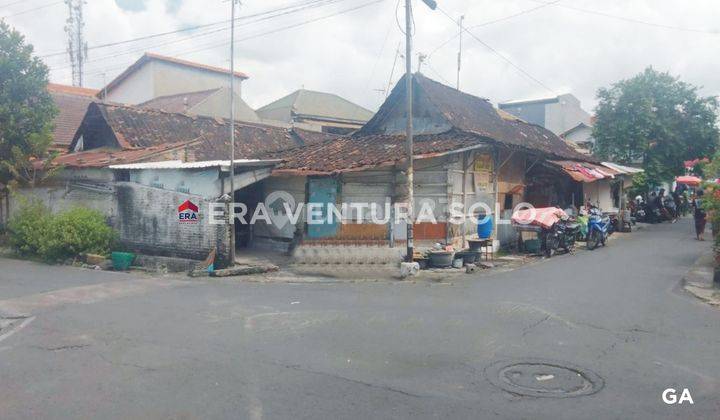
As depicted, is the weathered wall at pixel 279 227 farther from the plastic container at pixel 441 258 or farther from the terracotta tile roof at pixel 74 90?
the terracotta tile roof at pixel 74 90

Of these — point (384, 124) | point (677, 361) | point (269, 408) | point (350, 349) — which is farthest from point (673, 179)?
point (269, 408)

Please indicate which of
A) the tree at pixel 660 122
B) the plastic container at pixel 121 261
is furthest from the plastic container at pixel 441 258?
the tree at pixel 660 122

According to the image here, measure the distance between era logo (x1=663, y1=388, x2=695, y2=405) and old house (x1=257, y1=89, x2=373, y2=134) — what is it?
93.5 ft

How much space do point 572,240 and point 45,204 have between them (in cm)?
1776

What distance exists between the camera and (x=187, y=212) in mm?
14312

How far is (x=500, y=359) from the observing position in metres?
6.26

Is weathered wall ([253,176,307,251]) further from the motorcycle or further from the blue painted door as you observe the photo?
the motorcycle

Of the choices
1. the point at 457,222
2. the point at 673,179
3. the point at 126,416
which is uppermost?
the point at 673,179

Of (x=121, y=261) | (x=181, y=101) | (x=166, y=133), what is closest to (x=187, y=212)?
(x=121, y=261)

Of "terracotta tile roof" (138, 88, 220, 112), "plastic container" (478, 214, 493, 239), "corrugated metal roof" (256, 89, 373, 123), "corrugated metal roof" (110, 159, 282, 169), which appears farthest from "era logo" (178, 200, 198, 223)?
"corrugated metal roof" (256, 89, 373, 123)

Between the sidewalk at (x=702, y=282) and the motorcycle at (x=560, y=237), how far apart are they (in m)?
3.40

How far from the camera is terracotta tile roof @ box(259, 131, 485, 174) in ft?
45.3

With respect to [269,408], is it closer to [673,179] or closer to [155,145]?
[155,145]

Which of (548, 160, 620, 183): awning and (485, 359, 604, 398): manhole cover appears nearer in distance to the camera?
(485, 359, 604, 398): manhole cover
